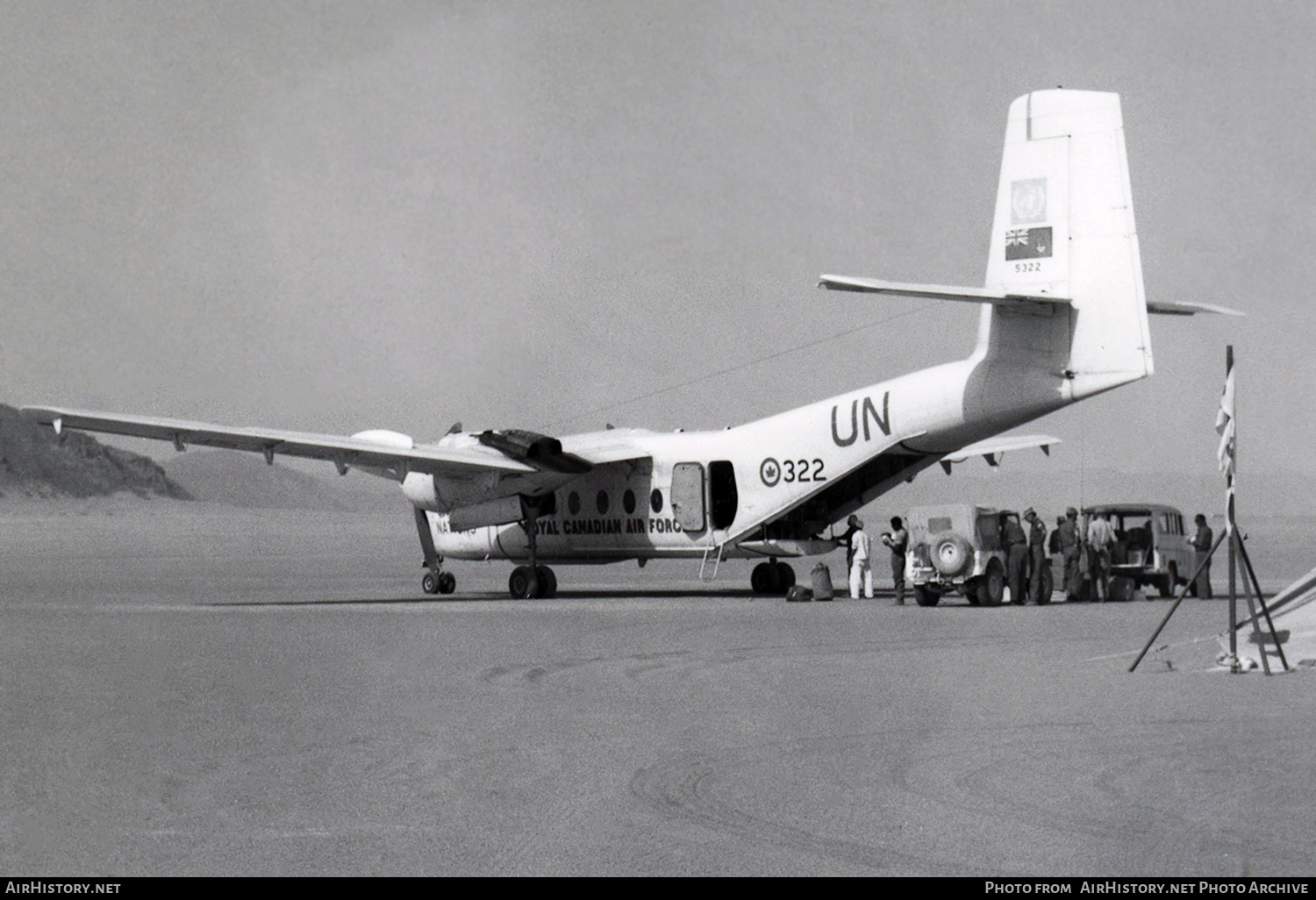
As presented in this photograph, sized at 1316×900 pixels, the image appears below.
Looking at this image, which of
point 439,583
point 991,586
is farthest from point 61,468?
point 991,586

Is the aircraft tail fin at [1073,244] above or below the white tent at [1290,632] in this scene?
above

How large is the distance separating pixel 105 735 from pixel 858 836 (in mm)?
6066

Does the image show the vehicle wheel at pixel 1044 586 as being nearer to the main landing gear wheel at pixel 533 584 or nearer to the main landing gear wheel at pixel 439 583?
the main landing gear wheel at pixel 533 584

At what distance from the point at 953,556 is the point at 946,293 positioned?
16.0ft

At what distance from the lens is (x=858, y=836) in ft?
26.9

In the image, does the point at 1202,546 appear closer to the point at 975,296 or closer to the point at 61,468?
the point at 975,296

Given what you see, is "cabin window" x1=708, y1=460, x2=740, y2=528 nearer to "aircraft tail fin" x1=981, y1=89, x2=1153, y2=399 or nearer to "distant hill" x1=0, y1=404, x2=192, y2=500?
"aircraft tail fin" x1=981, y1=89, x2=1153, y2=399

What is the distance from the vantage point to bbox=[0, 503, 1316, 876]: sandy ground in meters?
7.90

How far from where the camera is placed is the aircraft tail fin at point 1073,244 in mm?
23781

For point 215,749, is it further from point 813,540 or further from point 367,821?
point 813,540

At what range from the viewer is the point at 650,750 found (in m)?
11.1

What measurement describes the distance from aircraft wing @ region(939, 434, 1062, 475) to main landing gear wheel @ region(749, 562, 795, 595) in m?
3.98

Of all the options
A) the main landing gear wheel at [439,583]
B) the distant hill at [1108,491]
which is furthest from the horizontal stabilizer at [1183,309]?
the distant hill at [1108,491]

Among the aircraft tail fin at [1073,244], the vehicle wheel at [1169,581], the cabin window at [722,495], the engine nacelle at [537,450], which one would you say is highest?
the aircraft tail fin at [1073,244]
